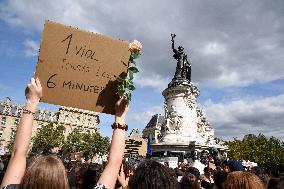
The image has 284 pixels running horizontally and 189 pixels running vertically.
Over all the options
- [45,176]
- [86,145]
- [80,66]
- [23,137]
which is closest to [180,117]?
[80,66]

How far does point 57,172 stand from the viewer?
2.70 meters

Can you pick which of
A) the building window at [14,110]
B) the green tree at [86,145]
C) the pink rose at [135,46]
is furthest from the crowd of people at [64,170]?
the building window at [14,110]

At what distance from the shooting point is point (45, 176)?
265 centimetres

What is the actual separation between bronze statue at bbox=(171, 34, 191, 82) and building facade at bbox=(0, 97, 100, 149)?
2100 inches

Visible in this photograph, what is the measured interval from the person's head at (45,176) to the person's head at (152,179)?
1.97ft

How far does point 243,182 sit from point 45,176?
220 centimetres

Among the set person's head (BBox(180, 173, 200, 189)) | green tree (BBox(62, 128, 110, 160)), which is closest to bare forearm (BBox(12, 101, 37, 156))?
person's head (BBox(180, 173, 200, 189))

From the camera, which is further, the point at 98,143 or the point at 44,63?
the point at 98,143

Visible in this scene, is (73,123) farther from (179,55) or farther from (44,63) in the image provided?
(44,63)

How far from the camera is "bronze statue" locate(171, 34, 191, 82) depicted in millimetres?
31250

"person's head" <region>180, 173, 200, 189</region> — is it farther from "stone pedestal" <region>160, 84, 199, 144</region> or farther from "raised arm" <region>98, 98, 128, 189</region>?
"stone pedestal" <region>160, 84, 199, 144</region>

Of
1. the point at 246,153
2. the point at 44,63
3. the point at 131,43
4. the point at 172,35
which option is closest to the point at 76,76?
the point at 44,63

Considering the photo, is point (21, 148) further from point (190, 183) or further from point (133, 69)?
point (190, 183)

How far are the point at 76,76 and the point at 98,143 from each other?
217ft
